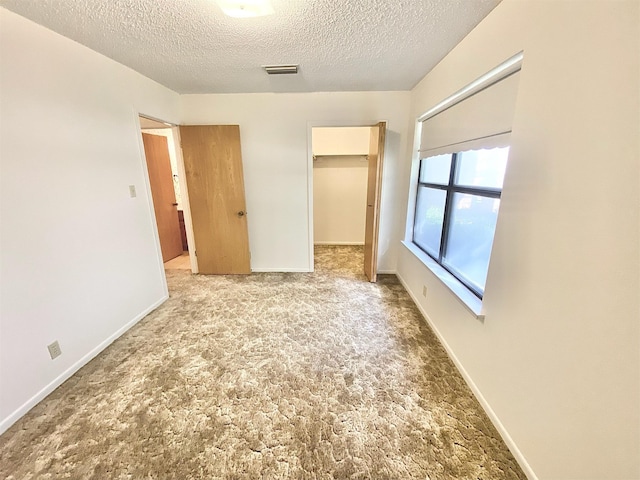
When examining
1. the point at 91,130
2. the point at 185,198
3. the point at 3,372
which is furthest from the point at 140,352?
the point at 185,198

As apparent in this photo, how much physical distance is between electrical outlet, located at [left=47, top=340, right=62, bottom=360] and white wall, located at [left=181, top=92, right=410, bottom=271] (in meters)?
2.19

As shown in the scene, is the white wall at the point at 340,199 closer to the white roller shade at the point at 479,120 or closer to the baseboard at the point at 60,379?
the white roller shade at the point at 479,120

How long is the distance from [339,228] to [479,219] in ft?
10.9

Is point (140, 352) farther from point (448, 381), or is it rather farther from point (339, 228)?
point (339, 228)

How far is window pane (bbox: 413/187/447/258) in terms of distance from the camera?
2518 mm

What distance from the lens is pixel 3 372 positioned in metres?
1.46

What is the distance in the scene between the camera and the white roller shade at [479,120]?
142 centimetres

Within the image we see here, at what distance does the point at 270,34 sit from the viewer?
1803 millimetres

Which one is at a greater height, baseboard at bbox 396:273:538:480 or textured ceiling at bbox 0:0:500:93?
textured ceiling at bbox 0:0:500:93

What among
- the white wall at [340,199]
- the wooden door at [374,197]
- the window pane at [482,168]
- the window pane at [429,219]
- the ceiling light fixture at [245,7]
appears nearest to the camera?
the ceiling light fixture at [245,7]

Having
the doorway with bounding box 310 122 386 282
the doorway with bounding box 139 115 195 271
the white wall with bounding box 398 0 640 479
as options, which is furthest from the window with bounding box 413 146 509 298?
the doorway with bounding box 139 115 195 271

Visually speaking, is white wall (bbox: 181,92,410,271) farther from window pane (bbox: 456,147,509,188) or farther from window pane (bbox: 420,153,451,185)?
window pane (bbox: 456,147,509,188)

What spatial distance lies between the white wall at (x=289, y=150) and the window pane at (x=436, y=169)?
430 mm

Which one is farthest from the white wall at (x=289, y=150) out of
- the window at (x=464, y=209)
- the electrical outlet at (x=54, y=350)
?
the electrical outlet at (x=54, y=350)
